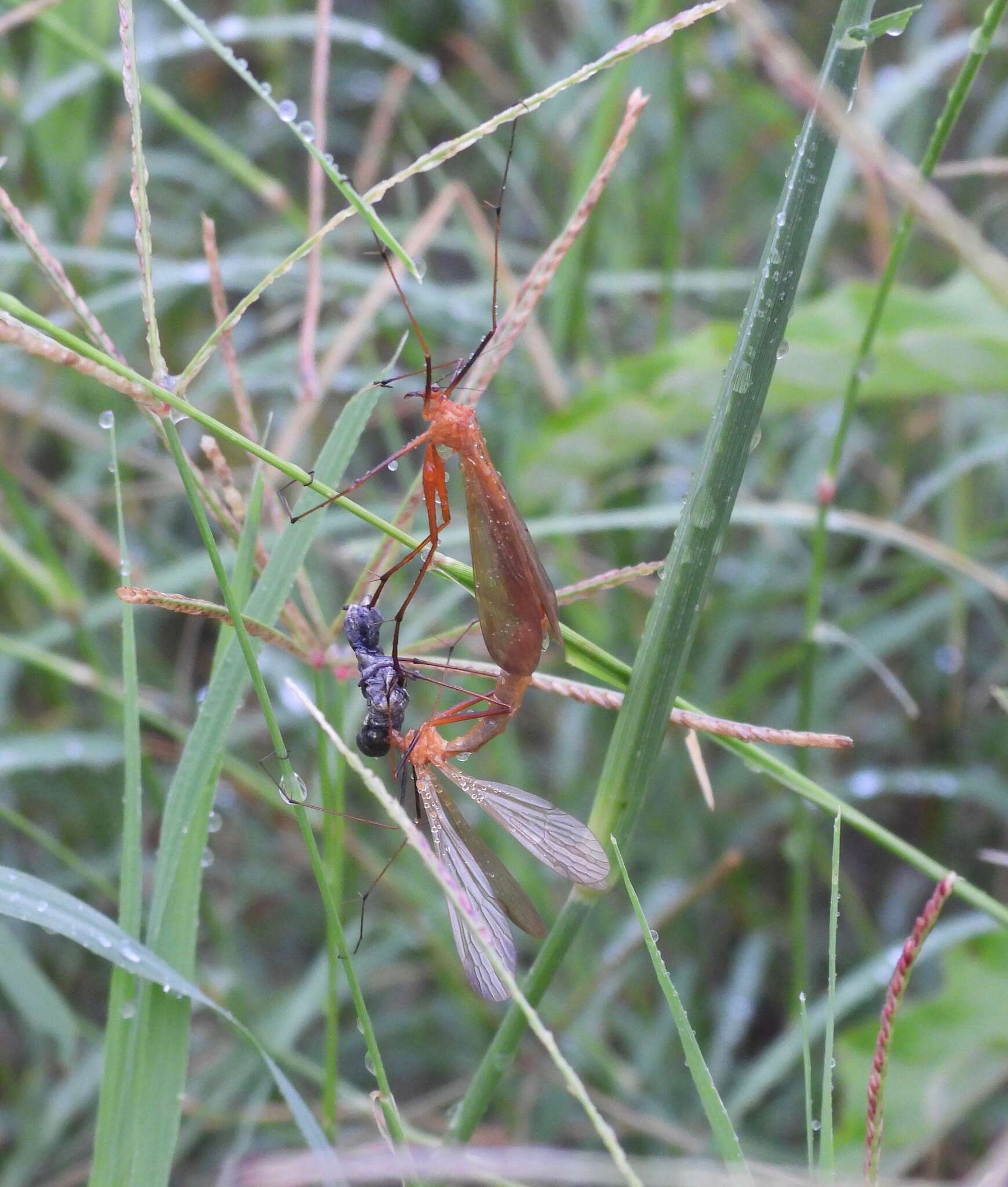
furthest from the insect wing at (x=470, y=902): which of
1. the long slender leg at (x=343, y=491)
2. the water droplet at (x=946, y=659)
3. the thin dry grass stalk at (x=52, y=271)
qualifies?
the water droplet at (x=946, y=659)

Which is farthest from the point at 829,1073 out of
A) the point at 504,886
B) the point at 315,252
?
the point at 315,252

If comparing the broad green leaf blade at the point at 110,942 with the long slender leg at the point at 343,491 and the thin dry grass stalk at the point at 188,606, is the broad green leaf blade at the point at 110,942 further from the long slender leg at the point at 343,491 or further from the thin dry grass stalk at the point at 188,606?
the long slender leg at the point at 343,491

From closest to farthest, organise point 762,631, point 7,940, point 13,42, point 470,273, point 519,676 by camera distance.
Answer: point 519,676 → point 7,940 → point 762,631 → point 13,42 → point 470,273

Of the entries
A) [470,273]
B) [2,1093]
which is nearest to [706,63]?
[470,273]

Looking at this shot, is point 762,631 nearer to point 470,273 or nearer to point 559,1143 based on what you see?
point 559,1143

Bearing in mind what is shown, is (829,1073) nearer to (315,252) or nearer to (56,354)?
(56,354)

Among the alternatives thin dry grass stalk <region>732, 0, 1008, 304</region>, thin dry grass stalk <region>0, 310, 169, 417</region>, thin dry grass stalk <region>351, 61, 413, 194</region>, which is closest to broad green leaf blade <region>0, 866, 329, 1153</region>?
thin dry grass stalk <region>0, 310, 169, 417</region>
